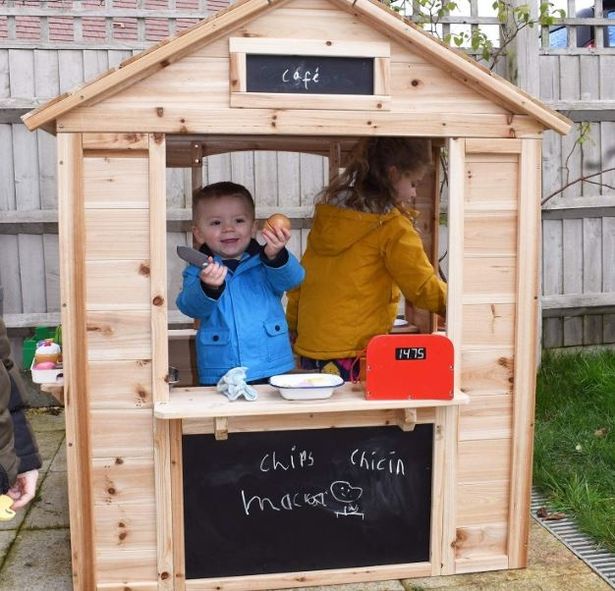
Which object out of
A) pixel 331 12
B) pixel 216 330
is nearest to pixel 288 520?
pixel 216 330

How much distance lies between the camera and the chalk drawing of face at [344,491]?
3314 millimetres

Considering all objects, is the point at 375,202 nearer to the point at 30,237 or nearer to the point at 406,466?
the point at 406,466

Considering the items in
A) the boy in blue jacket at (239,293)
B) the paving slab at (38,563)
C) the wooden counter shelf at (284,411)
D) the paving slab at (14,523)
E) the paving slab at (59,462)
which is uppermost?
the boy in blue jacket at (239,293)

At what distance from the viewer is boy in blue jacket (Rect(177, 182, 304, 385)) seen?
3338 mm

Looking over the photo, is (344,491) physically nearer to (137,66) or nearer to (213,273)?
(213,273)

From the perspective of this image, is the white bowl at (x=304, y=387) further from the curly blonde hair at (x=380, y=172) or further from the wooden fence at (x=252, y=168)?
the wooden fence at (x=252, y=168)

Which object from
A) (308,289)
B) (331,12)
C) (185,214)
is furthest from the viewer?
(185,214)

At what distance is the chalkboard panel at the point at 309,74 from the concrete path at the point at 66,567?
2018 mm

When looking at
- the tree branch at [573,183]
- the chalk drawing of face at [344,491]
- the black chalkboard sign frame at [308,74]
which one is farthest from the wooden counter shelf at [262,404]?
the tree branch at [573,183]

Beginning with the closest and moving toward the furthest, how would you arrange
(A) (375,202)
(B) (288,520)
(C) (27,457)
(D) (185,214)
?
(C) (27,457) < (B) (288,520) < (A) (375,202) < (D) (185,214)

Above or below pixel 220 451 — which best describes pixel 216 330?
above

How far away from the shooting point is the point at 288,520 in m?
3.30

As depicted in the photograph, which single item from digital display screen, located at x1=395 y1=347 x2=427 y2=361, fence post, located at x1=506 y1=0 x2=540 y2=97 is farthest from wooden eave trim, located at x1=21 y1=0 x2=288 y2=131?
fence post, located at x1=506 y1=0 x2=540 y2=97

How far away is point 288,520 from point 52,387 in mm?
1140
